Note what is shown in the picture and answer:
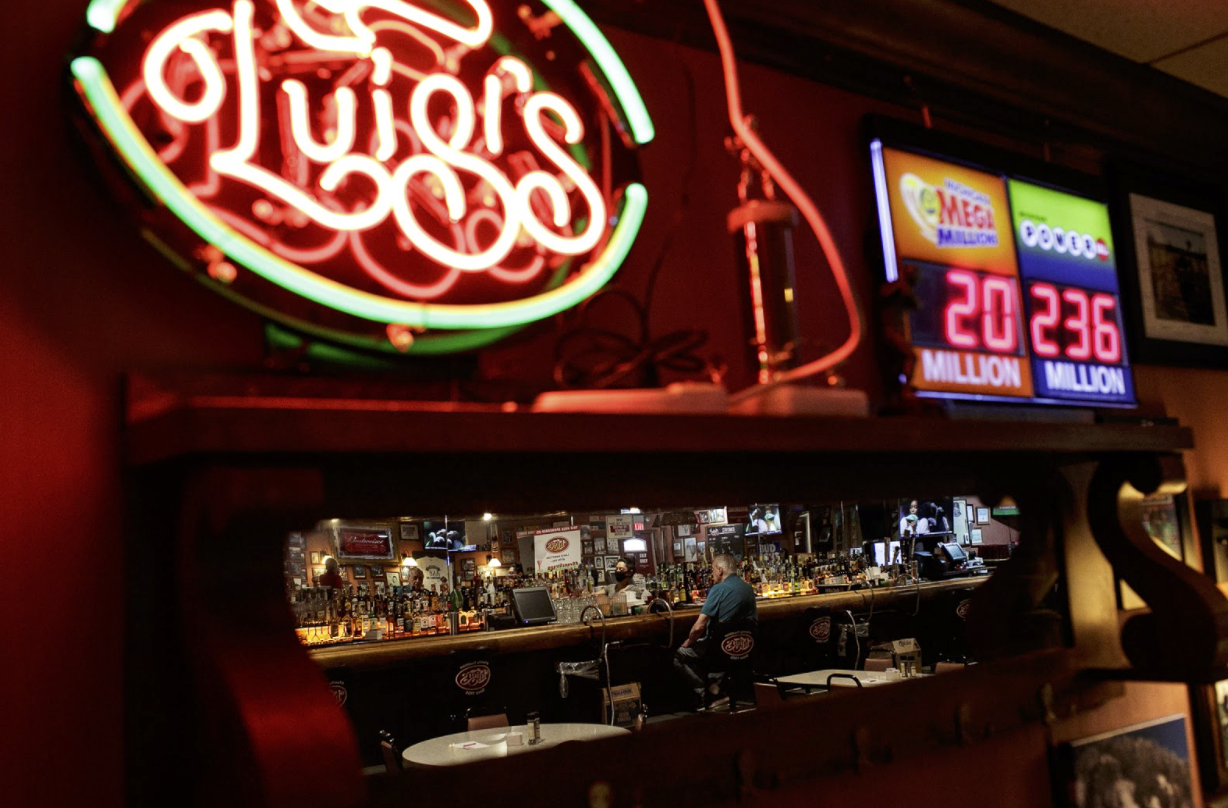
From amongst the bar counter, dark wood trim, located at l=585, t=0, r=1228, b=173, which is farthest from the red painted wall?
the bar counter

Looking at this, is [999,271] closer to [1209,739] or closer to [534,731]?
[1209,739]

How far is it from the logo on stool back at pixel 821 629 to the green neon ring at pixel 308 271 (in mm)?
6307

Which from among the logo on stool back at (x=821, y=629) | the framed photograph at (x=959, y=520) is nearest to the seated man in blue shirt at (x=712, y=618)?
the logo on stool back at (x=821, y=629)

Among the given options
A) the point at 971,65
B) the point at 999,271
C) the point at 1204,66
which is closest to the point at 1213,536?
the point at 999,271

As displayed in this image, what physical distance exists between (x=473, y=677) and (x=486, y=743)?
1895mm

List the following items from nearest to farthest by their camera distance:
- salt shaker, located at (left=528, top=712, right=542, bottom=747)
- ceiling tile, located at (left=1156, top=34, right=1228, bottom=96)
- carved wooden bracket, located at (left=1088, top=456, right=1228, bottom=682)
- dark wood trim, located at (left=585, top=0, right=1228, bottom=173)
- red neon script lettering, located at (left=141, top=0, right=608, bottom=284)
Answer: red neon script lettering, located at (left=141, top=0, right=608, bottom=284)
carved wooden bracket, located at (left=1088, top=456, right=1228, bottom=682)
dark wood trim, located at (left=585, top=0, right=1228, bottom=173)
ceiling tile, located at (left=1156, top=34, right=1228, bottom=96)
salt shaker, located at (left=528, top=712, right=542, bottom=747)

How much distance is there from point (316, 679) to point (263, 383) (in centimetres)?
62

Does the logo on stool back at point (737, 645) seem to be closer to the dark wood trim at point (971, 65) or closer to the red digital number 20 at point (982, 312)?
the dark wood trim at point (971, 65)

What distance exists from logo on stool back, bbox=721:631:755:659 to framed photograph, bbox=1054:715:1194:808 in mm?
3779

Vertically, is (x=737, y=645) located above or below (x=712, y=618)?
below

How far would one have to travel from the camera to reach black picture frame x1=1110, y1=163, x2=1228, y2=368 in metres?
3.32

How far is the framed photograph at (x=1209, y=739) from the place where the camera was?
3.24 m

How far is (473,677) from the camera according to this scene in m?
6.23

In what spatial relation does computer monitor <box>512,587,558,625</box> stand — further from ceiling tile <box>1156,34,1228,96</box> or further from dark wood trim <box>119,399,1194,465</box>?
dark wood trim <box>119,399,1194,465</box>
